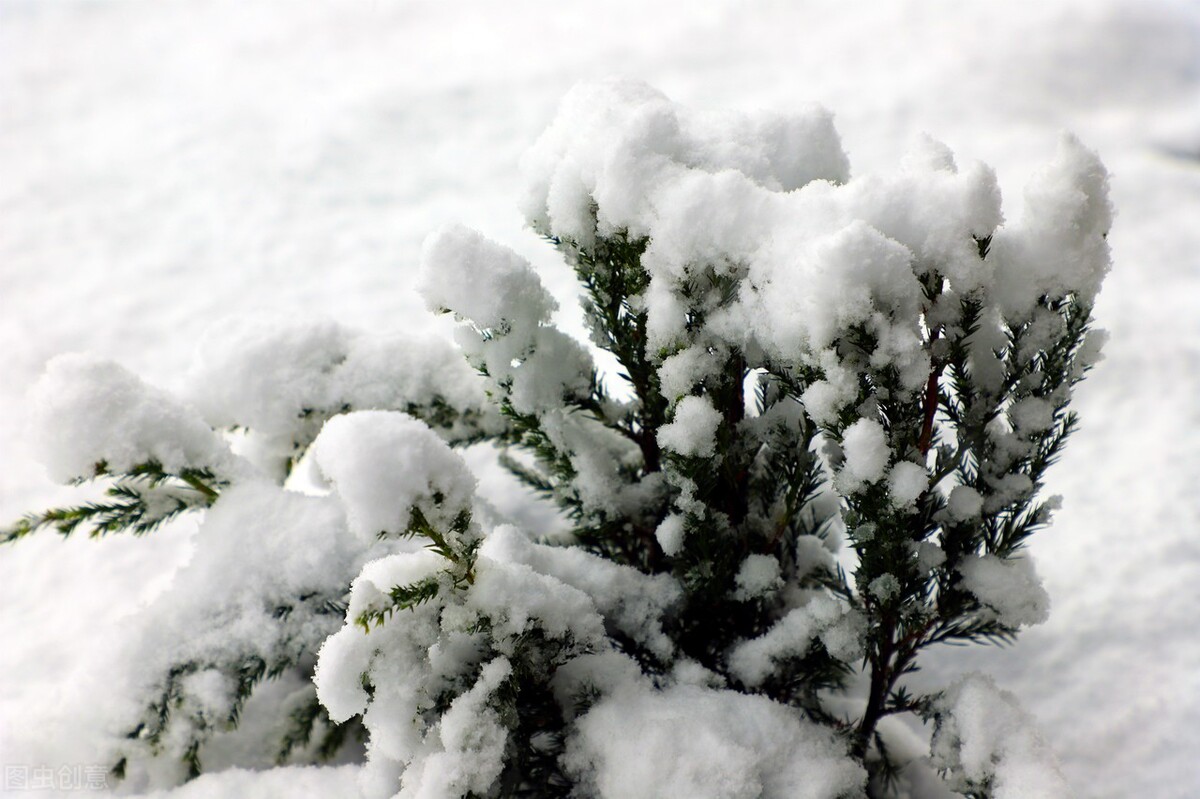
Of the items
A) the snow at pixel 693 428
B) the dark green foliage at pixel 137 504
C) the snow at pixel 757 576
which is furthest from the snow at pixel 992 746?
the dark green foliage at pixel 137 504

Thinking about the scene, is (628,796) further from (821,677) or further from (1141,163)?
(1141,163)

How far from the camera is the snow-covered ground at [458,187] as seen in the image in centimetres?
153

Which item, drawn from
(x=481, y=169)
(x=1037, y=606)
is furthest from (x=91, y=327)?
(x=1037, y=606)

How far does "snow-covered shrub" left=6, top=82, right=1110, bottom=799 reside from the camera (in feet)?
2.63

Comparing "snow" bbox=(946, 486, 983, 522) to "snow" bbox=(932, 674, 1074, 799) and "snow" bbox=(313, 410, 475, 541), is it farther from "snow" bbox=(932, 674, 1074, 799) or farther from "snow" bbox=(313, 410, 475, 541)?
"snow" bbox=(313, 410, 475, 541)

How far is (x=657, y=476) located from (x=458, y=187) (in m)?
2.25

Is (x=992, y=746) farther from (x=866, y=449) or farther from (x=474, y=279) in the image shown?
(x=474, y=279)

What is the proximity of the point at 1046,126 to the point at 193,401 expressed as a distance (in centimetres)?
295

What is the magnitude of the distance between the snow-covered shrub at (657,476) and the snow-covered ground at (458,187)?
22 cm

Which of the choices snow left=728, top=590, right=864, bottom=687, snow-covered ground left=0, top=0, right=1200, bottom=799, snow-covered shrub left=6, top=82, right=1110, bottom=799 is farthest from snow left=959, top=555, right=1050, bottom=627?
snow-covered ground left=0, top=0, right=1200, bottom=799

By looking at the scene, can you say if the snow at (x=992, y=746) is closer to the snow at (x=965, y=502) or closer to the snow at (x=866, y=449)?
the snow at (x=965, y=502)

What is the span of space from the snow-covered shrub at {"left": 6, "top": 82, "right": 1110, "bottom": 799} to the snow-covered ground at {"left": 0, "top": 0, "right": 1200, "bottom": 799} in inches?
8.8

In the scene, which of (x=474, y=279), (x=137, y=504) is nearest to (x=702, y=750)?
(x=474, y=279)

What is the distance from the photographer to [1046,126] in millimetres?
3016
